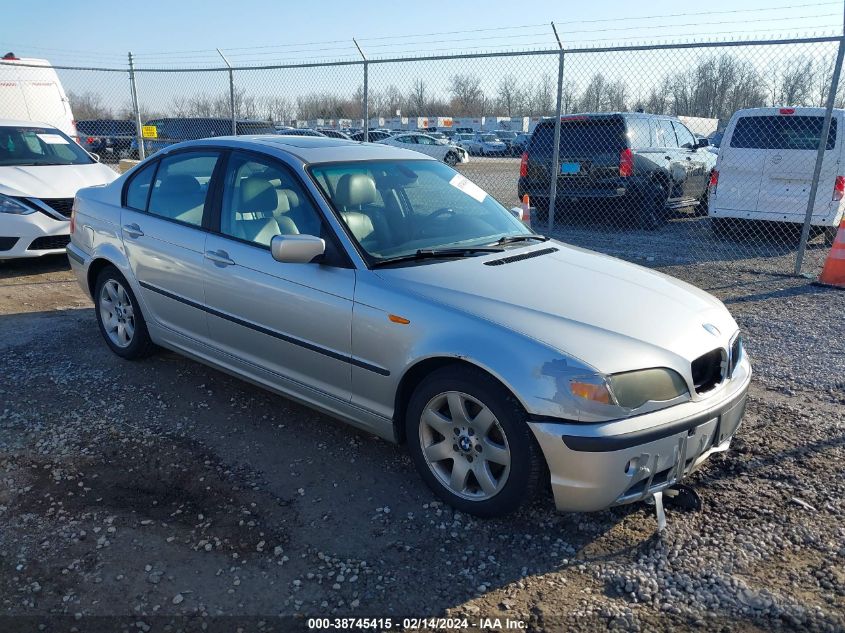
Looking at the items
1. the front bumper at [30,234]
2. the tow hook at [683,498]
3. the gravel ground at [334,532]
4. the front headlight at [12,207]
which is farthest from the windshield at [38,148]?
the tow hook at [683,498]

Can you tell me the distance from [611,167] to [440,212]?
704 cm

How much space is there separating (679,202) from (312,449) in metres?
9.79

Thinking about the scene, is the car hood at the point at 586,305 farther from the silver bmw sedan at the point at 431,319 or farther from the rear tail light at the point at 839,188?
the rear tail light at the point at 839,188

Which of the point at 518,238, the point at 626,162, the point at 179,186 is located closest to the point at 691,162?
the point at 626,162

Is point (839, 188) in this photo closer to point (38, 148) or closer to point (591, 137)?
point (591, 137)

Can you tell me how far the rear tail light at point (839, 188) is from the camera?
8.87 metres

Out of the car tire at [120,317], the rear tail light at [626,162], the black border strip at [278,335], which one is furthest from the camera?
the rear tail light at [626,162]

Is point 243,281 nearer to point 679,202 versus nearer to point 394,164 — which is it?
point 394,164

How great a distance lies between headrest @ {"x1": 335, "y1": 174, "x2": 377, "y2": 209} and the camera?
3797mm

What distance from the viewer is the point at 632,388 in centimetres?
279

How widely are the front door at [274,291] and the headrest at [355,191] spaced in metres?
0.18

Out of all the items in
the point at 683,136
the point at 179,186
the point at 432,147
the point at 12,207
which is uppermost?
the point at 683,136

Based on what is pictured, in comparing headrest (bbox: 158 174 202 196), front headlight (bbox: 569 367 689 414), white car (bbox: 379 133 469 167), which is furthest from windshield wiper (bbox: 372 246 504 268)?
white car (bbox: 379 133 469 167)

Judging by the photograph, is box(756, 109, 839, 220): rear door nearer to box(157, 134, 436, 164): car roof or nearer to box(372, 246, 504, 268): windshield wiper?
box(157, 134, 436, 164): car roof
